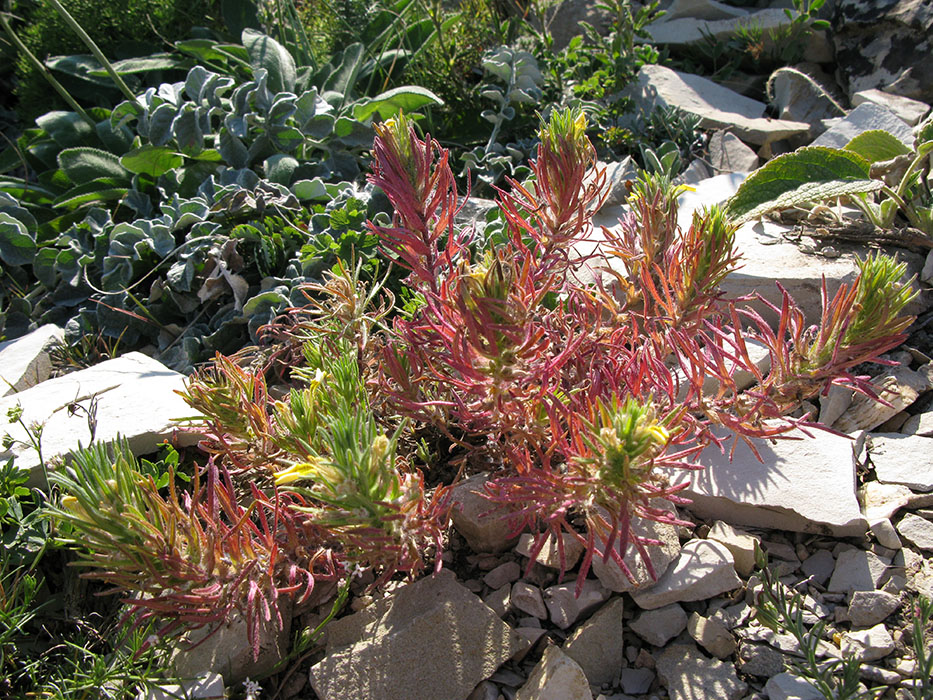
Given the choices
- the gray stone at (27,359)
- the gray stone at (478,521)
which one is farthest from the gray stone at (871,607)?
the gray stone at (27,359)

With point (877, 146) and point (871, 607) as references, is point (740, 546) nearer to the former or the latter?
point (871, 607)

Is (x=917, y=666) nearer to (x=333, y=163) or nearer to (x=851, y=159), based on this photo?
(x=851, y=159)

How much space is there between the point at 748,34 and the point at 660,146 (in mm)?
1420

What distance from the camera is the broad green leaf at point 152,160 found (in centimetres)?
341

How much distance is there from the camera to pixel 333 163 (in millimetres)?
3559

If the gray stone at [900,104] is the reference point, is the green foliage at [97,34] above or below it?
above

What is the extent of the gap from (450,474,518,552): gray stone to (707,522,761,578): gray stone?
586 mm

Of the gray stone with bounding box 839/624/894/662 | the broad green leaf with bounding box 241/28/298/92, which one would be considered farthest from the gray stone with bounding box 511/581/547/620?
the broad green leaf with bounding box 241/28/298/92


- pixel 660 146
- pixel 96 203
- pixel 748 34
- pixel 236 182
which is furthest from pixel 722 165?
pixel 96 203

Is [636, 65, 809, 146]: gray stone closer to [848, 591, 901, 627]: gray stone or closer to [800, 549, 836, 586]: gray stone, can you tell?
[800, 549, 836, 586]: gray stone

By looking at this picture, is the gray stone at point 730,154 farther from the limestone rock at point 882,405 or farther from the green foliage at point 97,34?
the green foliage at point 97,34

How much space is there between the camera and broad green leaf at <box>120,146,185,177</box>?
3.41 metres

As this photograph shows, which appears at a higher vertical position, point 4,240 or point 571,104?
point 571,104

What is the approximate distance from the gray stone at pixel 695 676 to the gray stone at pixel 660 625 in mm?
37
